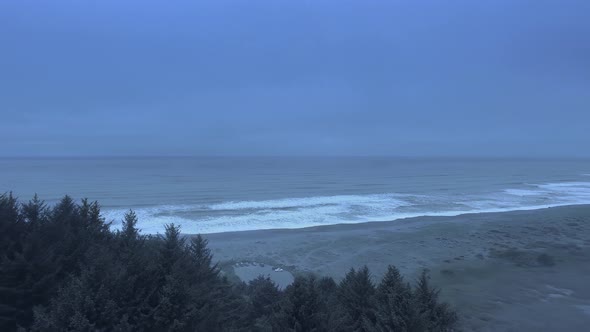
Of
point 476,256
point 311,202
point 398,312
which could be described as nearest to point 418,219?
point 476,256

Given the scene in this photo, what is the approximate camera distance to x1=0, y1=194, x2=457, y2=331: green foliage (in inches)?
302

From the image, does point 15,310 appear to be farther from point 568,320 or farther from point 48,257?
point 568,320

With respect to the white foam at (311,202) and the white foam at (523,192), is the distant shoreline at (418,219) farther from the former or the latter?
the white foam at (523,192)

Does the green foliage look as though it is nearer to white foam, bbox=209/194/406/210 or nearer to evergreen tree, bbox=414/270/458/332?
evergreen tree, bbox=414/270/458/332

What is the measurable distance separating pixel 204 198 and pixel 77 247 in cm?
3110

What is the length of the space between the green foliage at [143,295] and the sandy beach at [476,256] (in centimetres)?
503

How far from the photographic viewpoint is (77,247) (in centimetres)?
1091

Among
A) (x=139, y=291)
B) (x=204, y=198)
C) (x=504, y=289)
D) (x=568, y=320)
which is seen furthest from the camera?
(x=204, y=198)

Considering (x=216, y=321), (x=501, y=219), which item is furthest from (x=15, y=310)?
(x=501, y=219)

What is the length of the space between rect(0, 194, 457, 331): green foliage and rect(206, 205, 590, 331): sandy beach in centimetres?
503

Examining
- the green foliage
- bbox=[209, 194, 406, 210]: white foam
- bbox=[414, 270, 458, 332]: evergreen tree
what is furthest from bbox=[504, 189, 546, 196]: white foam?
the green foliage

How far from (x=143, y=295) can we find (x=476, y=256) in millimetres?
19075

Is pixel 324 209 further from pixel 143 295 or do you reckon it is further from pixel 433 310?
pixel 143 295

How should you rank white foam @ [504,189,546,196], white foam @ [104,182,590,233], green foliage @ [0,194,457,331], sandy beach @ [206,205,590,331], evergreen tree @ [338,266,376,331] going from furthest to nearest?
white foam @ [504,189,546,196]
white foam @ [104,182,590,233]
sandy beach @ [206,205,590,331]
evergreen tree @ [338,266,376,331]
green foliage @ [0,194,457,331]
